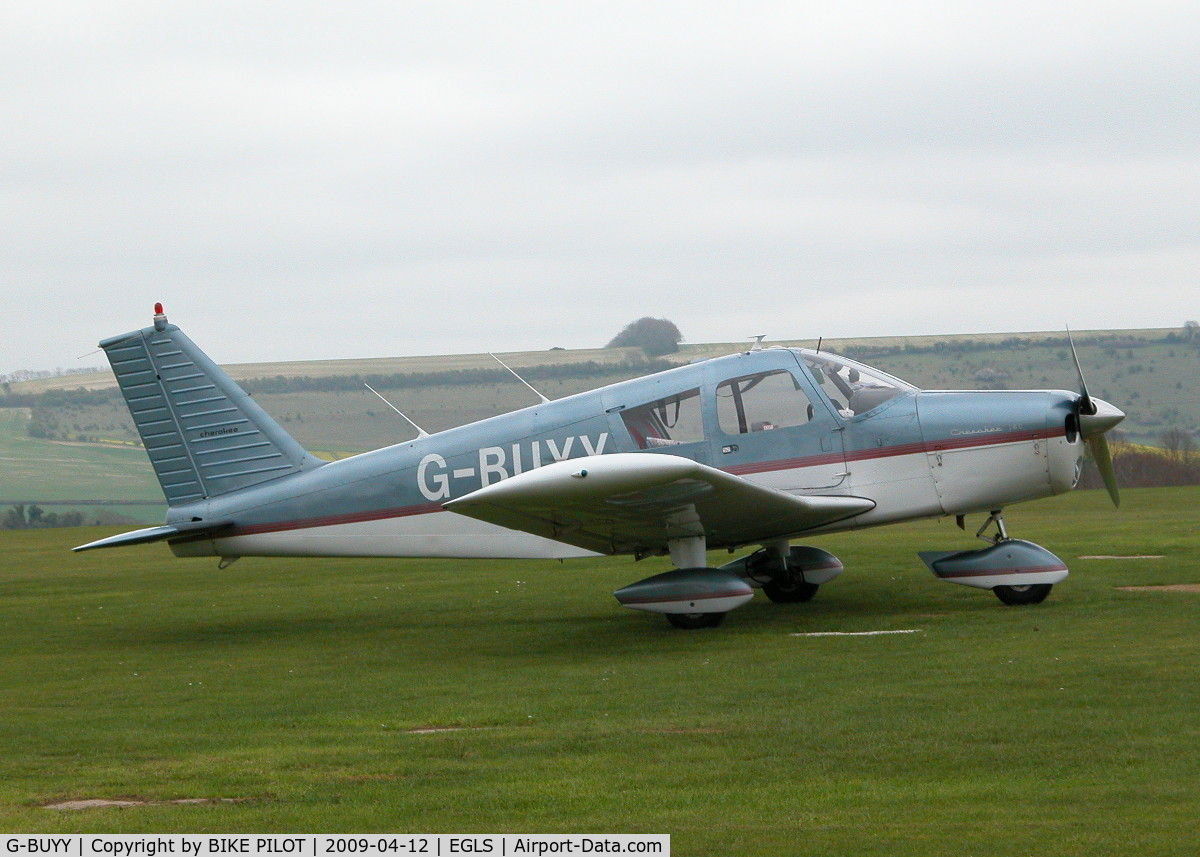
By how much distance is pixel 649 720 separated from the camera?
769 centimetres

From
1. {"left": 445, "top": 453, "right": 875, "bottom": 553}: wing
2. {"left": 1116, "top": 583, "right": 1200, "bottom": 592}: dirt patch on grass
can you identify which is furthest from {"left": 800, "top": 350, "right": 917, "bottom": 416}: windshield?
{"left": 1116, "top": 583, "right": 1200, "bottom": 592}: dirt patch on grass

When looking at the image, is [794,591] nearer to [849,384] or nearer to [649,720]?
[849,384]

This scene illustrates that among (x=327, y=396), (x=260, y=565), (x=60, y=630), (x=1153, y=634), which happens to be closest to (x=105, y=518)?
(x=327, y=396)

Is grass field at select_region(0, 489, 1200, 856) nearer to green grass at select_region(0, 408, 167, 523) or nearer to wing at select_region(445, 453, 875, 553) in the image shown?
wing at select_region(445, 453, 875, 553)

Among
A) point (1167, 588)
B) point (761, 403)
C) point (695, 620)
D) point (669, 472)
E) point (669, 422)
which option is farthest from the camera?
point (1167, 588)

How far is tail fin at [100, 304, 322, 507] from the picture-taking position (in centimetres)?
1396

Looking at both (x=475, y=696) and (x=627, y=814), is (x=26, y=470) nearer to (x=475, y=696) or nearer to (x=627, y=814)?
(x=475, y=696)

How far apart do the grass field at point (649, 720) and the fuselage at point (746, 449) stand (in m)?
0.98

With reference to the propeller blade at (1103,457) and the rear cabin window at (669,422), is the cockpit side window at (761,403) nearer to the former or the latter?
the rear cabin window at (669,422)

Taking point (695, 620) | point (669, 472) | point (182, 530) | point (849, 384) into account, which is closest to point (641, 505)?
point (669, 472)

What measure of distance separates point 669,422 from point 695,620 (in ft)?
6.42

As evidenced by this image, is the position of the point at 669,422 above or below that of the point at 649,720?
above
